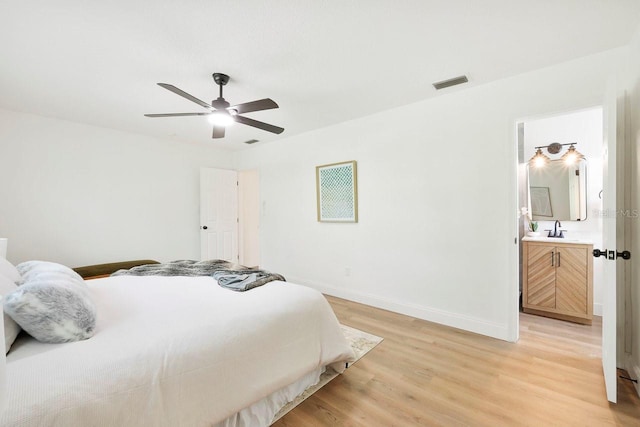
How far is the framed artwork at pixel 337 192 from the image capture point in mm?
3773

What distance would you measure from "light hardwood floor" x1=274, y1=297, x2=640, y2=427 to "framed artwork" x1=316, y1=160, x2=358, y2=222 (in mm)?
1668

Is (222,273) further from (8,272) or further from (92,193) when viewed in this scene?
(92,193)

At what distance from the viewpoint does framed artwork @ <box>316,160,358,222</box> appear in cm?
377

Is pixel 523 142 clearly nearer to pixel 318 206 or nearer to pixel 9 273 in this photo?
pixel 318 206

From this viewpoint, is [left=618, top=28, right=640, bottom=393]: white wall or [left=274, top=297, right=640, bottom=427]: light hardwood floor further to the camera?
[left=618, top=28, right=640, bottom=393]: white wall

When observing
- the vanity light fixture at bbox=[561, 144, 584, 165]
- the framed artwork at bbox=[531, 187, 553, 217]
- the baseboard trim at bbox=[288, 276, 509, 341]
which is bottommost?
the baseboard trim at bbox=[288, 276, 509, 341]

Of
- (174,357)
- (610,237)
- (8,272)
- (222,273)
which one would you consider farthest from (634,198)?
(8,272)

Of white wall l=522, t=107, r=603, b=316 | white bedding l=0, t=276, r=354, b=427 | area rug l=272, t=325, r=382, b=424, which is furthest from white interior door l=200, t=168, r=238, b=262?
white wall l=522, t=107, r=603, b=316

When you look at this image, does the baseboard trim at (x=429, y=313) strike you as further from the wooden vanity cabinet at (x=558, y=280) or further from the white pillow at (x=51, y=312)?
the white pillow at (x=51, y=312)

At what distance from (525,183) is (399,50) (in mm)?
2894

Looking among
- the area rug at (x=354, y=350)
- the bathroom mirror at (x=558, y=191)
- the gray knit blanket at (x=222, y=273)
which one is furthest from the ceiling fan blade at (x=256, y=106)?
the bathroom mirror at (x=558, y=191)

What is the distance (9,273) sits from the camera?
1718mm

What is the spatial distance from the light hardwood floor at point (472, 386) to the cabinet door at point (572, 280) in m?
0.30

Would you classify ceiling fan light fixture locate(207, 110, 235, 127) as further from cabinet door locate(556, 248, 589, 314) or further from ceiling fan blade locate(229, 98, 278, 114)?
cabinet door locate(556, 248, 589, 314)
